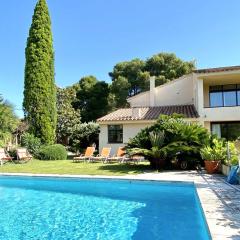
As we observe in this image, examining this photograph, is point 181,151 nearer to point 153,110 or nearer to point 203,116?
point 203,116

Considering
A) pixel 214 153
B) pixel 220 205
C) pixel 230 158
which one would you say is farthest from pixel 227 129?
pixel 220 205

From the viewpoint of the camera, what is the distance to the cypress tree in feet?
94.5

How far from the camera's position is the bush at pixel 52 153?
26.0 m

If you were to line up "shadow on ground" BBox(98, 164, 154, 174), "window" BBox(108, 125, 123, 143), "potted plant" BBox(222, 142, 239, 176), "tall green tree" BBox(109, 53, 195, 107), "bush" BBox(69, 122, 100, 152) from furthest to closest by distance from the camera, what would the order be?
"tall green tree" BBox(109, 53, 195, 107)
"bush" BBox(69, 122, 100, 152)
"window" BBox(108, 125, 123, 143)
"shadow on ground" BBox(98, 164, 154, 174)
"potted plant" BBox(222, 142, 239, 176)

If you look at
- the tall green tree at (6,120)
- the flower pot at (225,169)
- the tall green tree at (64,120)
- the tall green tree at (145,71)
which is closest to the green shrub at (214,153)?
the flower pot at (225,169)

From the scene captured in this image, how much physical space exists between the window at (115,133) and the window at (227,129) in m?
7.20

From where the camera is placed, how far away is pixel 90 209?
10.8m

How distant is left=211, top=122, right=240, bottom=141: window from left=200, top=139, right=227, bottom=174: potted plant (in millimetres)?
9498

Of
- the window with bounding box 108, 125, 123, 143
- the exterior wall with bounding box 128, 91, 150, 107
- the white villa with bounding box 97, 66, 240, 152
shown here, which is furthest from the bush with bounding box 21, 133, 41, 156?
the exterior wall with bounding box 128, 91, 150, 107

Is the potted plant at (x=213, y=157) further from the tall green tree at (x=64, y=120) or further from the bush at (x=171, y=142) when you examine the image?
the tall green tree at (x=64, y=120)

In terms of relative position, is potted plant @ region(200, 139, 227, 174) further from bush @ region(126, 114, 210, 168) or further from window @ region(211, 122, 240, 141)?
window @ region(211, 122, 240, 141)

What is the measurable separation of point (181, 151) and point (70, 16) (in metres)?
14.6

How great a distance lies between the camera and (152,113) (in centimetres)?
2767

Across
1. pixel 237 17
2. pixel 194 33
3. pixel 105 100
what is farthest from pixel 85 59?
pixel 237 17
